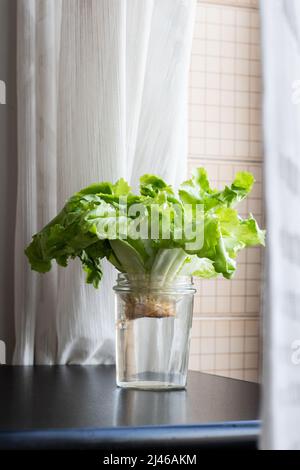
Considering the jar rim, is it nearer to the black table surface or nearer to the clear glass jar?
the clear glass jar

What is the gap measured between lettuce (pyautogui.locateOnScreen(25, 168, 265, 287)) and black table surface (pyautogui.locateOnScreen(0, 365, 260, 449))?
17 centimetres

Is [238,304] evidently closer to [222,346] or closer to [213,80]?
[222,346]

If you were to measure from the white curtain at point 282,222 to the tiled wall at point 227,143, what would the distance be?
144 cm

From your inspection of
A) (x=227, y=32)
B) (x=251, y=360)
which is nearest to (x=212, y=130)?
(x=227, y=32)

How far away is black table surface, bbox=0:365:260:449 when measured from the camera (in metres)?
0.67

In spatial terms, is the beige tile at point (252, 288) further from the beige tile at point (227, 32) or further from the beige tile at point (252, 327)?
the beige tile at point (227, 32)

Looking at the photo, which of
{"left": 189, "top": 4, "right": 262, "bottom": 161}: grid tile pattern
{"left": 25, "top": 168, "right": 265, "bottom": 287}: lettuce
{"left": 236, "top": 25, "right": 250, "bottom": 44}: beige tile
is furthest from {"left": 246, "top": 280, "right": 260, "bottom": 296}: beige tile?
{"left": 25, "top": 168, "right": 265, "bottom": 287}: lettuce

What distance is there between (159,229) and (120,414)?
28 cm

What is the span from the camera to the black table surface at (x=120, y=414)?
674mm

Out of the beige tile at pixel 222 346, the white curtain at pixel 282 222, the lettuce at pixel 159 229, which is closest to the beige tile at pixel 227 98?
the beige tile at pixel 222 346

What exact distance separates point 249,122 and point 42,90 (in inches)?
31.3

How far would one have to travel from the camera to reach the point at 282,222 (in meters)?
0.48

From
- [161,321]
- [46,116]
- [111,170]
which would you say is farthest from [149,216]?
[46,116]
